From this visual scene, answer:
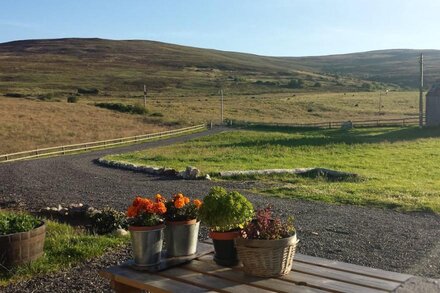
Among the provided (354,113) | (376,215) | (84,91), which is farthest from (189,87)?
(376,215)

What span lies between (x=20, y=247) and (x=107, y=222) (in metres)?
3.06

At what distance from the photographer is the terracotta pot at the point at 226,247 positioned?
4.52 meters

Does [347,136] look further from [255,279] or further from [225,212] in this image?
[255,279]

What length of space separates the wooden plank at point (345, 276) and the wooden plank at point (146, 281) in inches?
36.1

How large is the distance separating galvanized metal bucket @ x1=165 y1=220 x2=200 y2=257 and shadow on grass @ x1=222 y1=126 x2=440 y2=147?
90.3 feet

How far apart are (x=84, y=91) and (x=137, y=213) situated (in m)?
96.2

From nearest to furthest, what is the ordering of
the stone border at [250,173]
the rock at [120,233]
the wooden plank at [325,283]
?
the wooden plank at [325,283]
the rock at [120,233]
the stone border at [250,173]

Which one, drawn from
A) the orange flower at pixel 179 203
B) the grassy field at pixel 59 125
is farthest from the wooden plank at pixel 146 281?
the grassy field at pixel 59 125

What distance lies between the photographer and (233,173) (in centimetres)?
1905

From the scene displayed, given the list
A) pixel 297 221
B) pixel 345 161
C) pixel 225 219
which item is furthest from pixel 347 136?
pixel 225 219

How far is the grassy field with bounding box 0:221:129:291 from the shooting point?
685 centimetres

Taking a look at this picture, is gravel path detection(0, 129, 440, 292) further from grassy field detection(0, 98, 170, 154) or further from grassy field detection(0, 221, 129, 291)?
grassy field detection(0, 98, 170, 154)

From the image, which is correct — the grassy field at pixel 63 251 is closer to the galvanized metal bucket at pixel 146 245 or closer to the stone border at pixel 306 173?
the galvanized metal bucket at pixel 146 245

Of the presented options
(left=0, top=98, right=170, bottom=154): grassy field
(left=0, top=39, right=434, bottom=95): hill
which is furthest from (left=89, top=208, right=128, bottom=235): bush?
(left=0, top=39, right=434, bottom=95): hill
